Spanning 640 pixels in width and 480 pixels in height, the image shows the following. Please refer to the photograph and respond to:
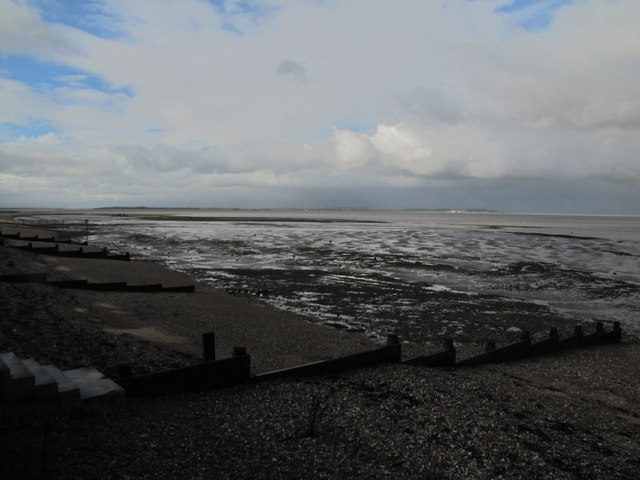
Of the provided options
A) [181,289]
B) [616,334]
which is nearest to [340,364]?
[616,334]

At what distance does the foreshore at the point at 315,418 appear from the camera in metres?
5.48

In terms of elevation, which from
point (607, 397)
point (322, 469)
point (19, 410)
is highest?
point (19, 410)

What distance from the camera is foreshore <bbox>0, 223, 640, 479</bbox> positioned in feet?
18.0

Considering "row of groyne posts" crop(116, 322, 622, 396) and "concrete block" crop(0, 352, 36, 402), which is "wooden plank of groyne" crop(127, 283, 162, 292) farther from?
"concrete block" crop(0, 352, 36, 402)

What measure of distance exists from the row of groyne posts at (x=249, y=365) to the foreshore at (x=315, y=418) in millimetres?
235

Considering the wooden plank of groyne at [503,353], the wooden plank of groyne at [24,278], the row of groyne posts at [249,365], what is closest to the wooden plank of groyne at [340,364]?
the row of groyne posts at [249,365]

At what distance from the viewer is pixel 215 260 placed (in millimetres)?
32938

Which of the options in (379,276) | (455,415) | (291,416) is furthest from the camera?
(379,276)

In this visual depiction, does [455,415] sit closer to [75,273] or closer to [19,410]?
[19,410]

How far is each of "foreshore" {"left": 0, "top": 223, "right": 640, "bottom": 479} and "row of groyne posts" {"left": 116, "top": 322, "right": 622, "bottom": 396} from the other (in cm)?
24

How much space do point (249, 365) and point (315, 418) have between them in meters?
1.71

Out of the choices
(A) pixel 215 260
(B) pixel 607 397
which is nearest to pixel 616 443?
(B) pixel 607 397

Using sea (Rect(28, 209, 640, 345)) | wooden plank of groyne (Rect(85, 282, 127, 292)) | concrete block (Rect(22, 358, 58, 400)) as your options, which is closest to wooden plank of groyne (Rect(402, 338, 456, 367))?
sea (Rect(28, 209, 640, 345))

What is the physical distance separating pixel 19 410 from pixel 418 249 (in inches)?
1642
